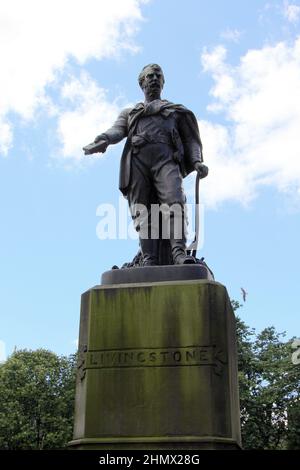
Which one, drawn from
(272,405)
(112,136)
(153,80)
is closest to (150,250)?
(112,136)

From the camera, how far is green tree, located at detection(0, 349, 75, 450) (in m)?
33.2

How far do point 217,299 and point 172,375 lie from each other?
989mm

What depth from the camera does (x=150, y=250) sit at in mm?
7738

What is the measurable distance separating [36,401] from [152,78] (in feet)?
100

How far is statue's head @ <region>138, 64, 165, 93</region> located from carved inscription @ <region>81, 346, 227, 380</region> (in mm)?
4022

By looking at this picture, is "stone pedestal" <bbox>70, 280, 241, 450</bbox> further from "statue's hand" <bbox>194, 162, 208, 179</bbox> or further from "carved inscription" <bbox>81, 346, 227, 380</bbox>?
"statue's hand" <bbox>194, 162, 208, 179</bbox>

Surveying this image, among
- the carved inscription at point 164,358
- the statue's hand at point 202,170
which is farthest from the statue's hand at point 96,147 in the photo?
the carved inscription at point 164,358

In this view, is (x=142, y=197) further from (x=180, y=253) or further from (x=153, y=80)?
(x=153, y=80)

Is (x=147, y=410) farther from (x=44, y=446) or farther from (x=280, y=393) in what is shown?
(x=44, y=446)

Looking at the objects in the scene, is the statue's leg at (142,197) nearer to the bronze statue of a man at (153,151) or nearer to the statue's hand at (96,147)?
the bronze statue of a man at (153,151)

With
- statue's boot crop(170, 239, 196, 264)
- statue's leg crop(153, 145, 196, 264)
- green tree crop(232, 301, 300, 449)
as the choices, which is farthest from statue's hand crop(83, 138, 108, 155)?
green tree crop(232, 301, 300, 449)

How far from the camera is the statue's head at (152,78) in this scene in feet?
27.9

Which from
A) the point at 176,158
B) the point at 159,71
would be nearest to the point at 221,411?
the point at 176,158
